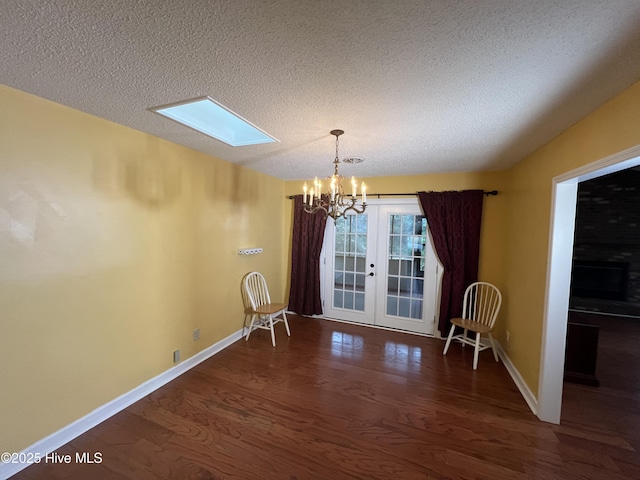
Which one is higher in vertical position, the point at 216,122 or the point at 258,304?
the point at 216,122

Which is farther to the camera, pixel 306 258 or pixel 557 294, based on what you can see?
pixel 306 258

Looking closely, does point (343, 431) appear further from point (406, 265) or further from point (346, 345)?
point (406, 265)

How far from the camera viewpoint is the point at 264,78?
1.41m

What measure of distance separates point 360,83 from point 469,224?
2788 millimetres

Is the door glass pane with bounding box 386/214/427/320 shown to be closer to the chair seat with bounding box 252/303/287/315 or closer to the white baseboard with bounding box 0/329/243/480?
the chair seat with bounding box 252/303/287/315

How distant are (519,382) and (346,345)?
1.84 metres

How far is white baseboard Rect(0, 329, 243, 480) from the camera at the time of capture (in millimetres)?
1646

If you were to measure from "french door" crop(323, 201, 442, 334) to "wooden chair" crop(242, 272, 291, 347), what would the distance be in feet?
3.51

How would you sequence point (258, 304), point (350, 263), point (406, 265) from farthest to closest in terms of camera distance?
point (350, 263), point (406, 265), point (258, 304)

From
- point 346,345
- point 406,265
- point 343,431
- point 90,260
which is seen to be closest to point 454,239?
point 406,265

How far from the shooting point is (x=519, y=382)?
252cm

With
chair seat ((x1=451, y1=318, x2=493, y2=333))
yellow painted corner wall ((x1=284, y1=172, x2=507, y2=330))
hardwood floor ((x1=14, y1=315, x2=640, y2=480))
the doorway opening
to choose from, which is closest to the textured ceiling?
the doorway opening

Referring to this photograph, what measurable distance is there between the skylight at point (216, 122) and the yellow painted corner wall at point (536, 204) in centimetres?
231

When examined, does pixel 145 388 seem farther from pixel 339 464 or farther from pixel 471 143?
pixel 471 143
